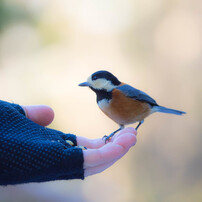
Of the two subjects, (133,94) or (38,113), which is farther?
(133,94)

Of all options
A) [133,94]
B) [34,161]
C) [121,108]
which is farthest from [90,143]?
[34,161]

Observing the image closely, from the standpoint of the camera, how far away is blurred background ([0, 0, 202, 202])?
3328mm

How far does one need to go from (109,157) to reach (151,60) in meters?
2.72

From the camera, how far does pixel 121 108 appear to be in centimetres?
165

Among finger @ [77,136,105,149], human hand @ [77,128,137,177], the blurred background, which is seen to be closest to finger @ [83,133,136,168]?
human hand @ [77,128,137,177]

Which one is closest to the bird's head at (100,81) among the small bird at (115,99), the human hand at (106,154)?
the small bird at (115,99)

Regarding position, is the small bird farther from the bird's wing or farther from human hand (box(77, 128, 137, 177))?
human hand (box(77, 128, 137, 177))

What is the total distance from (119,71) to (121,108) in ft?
6.47

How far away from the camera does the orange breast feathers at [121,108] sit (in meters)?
1.64

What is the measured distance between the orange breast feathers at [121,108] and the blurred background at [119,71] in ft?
5.47

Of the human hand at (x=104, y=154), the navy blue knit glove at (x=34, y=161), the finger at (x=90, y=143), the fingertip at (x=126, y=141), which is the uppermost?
the fingertip at (x=126, y=141)

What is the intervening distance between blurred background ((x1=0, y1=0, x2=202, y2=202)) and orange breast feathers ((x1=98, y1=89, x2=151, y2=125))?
65.6 inches

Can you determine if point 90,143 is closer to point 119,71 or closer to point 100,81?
point 100,81

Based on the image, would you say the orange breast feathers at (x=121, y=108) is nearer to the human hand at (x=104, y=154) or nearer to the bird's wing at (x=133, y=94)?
the bird's wing at (x=133, y=94)
